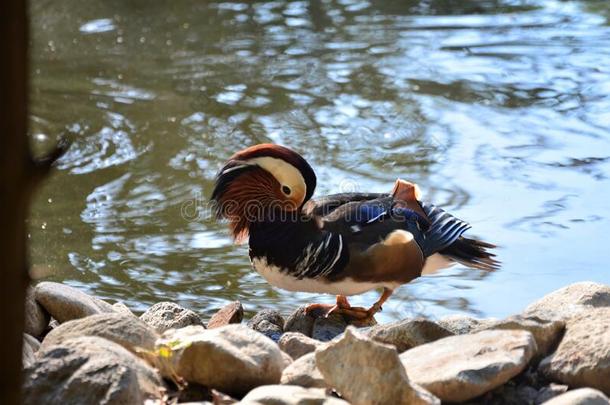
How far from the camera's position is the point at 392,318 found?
14.8ft

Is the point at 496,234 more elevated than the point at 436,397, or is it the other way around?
the point at 436,397

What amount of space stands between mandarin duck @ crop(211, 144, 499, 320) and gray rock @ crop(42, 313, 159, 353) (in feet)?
3.26

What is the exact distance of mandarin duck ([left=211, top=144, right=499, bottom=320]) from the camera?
12.4 ft

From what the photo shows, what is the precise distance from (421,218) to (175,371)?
1638 millimetres

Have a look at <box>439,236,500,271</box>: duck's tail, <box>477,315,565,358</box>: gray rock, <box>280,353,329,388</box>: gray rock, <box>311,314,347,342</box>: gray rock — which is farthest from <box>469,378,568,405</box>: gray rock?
<box>439,236,500,271</box>: duck's tail

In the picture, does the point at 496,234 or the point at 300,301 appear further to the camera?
the point at 496,234

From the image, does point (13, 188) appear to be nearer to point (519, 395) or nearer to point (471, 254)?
point (519, 395)

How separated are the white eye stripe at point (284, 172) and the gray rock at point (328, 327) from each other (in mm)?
468

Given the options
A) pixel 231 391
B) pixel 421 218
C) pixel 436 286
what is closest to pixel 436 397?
pixel 231 391

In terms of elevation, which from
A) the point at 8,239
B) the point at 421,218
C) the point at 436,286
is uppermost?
the point at 8,239

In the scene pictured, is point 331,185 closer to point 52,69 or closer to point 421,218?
point 421,218

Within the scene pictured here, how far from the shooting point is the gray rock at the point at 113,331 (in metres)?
2.77

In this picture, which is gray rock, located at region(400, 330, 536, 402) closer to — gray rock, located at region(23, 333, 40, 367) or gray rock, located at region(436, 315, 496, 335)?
gray rock, located at region(436, 315, 496, 335)

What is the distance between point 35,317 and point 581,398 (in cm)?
178
